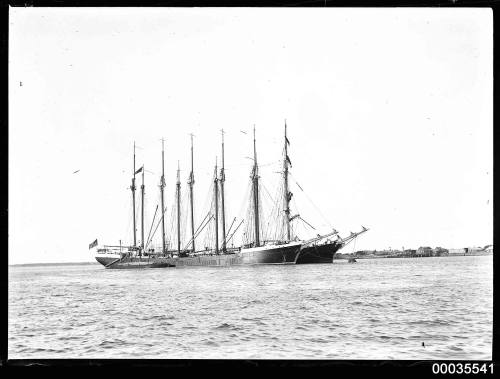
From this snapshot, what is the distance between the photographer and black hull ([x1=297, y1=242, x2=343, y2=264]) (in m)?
50.6

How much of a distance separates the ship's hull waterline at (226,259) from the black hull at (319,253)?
853 mm

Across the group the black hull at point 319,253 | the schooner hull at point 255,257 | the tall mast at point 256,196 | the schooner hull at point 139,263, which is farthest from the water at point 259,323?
the schooner hull at point 139,263

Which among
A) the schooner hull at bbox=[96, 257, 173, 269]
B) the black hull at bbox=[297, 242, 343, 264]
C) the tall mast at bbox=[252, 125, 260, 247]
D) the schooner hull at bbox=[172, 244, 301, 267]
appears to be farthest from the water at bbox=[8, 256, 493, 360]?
the schooner hull at bbox=[96, 257, 173, 269]

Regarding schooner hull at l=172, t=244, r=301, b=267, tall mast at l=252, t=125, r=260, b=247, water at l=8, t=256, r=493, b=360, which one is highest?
tall mast at l=252, t=125, r=260, b=247

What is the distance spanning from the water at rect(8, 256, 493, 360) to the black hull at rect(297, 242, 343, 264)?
22.1 meters

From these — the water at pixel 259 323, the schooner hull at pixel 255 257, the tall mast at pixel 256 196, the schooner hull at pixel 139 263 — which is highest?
Result: the tall mast at pixel 256 196

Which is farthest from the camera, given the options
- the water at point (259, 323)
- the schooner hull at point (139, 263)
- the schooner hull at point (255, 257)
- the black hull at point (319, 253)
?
the schooner hull at point (139, 263)

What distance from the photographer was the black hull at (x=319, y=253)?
166 ft

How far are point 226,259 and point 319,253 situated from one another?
7.91 m

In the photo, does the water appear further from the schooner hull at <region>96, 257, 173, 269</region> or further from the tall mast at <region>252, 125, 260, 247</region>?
the schooner hull at <region>96, 257, 173, 269</region>

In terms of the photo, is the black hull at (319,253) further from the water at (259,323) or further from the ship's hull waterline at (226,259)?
the water at (259,323)

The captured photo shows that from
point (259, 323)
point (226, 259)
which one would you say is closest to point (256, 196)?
point (226, 259)

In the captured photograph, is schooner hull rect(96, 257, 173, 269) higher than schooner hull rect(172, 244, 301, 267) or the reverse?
the reverse
